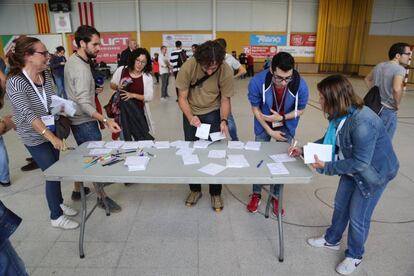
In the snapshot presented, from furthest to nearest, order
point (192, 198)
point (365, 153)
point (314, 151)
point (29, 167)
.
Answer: point (29, 167), point (192, 198), point (314, 151), point (365, 153)

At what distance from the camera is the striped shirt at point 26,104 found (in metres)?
1.79

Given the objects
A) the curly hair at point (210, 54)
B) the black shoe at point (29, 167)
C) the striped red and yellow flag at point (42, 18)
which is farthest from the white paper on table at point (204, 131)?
the striped red and yellow flag at point (42, 18)

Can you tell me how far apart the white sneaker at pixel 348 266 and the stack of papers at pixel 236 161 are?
793 mm

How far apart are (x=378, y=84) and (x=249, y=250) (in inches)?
76.8

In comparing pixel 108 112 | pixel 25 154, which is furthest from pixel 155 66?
pixel 108 112

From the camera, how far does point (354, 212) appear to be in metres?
1.65

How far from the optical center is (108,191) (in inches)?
Answer: 109

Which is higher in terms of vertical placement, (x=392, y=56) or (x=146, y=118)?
(x=392, y=56)

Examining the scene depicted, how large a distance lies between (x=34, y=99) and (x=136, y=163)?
2.67 ft

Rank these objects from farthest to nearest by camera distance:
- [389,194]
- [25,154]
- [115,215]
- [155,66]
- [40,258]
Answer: [155,66]
[25,154]
[389,194]
[115,215]
[40,258]

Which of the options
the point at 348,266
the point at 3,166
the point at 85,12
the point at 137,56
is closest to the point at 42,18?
the point at 85,12

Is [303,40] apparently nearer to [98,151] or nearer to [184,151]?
[184,151]

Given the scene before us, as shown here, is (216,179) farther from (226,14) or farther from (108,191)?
(226,14)

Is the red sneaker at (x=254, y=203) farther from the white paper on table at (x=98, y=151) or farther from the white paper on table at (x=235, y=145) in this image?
the white paper on table at (x=98, y=151)
